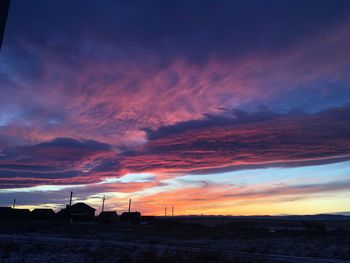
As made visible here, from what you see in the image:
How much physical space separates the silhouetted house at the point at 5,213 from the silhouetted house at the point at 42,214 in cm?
665

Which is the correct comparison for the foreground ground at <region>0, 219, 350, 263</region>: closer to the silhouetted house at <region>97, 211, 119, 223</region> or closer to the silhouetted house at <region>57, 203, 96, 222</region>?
the silhouetted house at <region>57, 203, 96, 222</region>

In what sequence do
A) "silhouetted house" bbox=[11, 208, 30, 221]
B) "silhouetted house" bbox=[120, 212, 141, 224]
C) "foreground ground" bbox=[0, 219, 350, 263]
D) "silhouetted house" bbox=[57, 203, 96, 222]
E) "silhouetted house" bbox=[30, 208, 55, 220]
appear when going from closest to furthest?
"foreground ground" bbox=[0, 219, 350, 263]
"silhouetted house" bbox=[57, 203, 96, 222]
"silhouetted house" bbox=[30, 208, 55, 220]
"silhouetted house" bbox=[120, 212, 141, 224]
"silhouetted house" bbox=[11, 208, 30, 221]

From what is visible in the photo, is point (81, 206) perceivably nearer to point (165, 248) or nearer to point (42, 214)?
point (42, 214)

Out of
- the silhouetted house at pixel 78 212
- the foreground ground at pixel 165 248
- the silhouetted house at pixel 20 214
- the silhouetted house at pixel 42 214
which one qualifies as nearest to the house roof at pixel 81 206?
the silhouetted house at pixel 78 212

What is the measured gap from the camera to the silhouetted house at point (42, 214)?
105 metres

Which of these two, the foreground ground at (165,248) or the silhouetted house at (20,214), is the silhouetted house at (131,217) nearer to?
the silhouetted house at (20,214)

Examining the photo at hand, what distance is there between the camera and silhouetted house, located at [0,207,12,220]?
107 metres

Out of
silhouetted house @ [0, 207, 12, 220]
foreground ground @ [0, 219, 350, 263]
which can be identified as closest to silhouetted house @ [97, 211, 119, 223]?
silhouetted house @ [0, 207, 12, 220]

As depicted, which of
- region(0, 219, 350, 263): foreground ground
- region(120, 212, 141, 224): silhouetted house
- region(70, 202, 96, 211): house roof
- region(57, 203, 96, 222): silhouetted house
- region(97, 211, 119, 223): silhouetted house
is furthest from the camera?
region(120, 212, 141, 224): silhouetted house

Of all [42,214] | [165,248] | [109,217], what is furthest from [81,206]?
[165,248]

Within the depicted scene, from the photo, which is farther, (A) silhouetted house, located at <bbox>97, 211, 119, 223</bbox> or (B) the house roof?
(B) the house roof

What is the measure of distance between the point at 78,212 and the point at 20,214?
1927 centimetres

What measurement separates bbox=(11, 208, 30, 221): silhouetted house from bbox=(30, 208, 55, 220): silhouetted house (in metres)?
2.82

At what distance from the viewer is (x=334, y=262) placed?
22344mm
